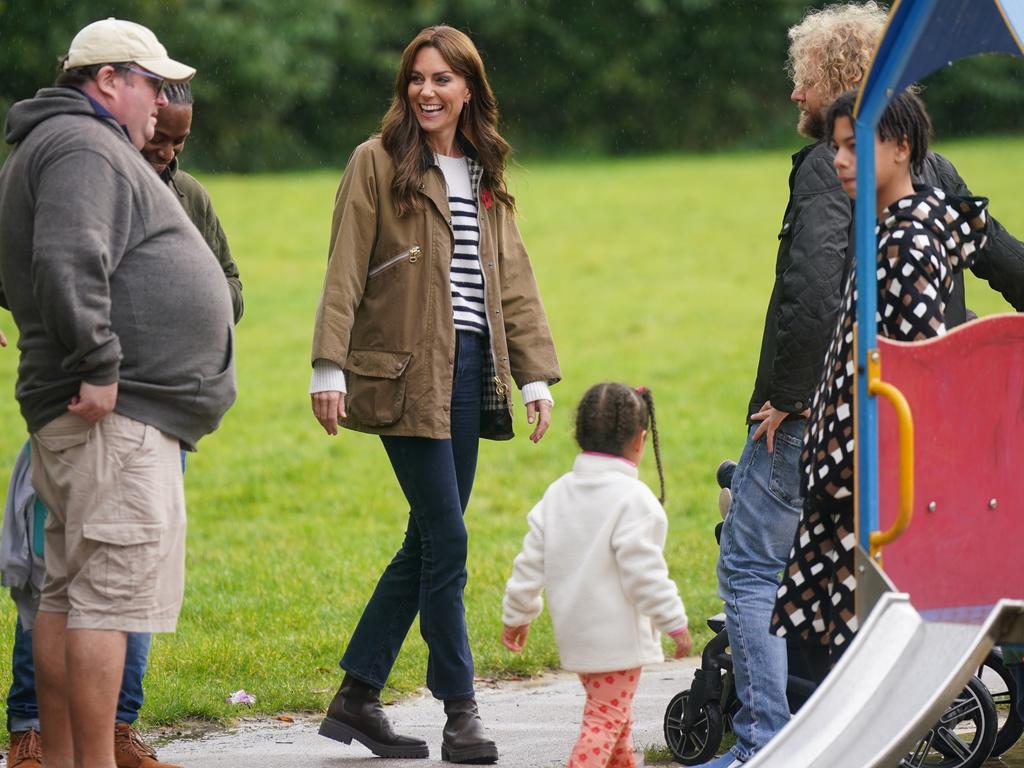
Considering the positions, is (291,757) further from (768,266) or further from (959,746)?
(768,266)

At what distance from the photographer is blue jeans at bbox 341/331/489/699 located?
507 centimetres

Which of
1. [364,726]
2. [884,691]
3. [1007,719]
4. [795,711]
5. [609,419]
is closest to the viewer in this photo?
[884,691]

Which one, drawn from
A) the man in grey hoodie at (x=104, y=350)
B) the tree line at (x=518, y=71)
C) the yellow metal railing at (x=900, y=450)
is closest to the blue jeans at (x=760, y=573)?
the yellow metal railing at (x=900, y=450)

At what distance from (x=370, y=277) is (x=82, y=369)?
48.0 inches

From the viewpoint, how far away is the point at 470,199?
206 inches

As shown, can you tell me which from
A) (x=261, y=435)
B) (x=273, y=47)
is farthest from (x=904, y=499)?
(x=273, y=47)

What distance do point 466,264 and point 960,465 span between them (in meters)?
1.76

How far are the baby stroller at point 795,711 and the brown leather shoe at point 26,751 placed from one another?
189cm

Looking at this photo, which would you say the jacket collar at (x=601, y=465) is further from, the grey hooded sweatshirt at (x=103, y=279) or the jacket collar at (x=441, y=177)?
the jacket collar at (x=441, y=177)

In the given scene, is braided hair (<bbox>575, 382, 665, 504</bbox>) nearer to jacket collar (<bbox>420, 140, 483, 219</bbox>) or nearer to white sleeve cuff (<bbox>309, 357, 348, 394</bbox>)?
white sleeve cuff (<bbox>309, 357, 348, 394</bbox>)

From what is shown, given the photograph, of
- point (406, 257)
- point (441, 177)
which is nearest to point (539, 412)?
point (406, 257)

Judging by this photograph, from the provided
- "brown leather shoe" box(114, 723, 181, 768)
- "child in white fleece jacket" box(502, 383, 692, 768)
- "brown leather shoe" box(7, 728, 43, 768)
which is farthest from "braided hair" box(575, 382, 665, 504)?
"brown leather shoe" box(7, 728, 43, 768)

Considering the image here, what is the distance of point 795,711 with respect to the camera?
501 cm

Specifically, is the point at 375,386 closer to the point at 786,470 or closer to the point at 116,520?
the point at 116,520
